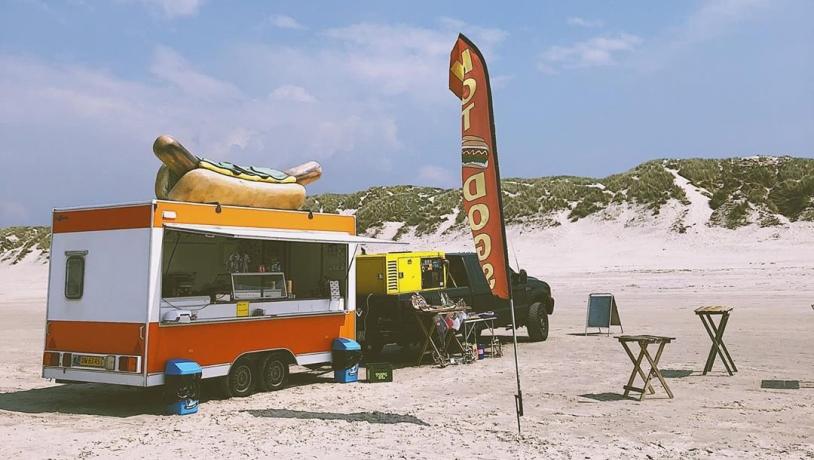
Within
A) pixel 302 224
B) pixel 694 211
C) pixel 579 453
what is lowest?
pixel 579 453

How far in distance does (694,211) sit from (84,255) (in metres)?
35.8

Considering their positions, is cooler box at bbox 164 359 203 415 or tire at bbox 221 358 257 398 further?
tire at bbox 221 358 257 398

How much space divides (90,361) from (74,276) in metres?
1.16

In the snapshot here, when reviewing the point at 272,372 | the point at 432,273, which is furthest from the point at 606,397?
the point at 432,273

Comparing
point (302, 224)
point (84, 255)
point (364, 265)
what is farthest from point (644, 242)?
point (84, 255)

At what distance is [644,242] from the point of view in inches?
1508

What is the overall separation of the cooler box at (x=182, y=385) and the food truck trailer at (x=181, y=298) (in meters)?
0.13

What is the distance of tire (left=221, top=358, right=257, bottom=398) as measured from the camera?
1038 cm

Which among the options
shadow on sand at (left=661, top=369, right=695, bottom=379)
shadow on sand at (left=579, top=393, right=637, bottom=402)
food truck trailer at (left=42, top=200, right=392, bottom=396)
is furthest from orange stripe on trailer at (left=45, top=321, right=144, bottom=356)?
shadow on sand at (left=661, top=369, right=695, bottom=379)

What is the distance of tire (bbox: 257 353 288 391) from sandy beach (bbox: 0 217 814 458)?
8.2 inches

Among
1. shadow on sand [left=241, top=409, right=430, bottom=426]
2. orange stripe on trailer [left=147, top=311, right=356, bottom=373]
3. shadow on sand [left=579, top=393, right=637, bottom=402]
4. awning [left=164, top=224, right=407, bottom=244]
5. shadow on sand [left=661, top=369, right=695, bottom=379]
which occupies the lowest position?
shadow on sand [left=241, top=409, right=430, bottom=426]

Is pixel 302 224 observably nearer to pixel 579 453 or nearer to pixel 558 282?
pixel 579 453

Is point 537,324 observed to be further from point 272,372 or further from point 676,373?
point 272,372

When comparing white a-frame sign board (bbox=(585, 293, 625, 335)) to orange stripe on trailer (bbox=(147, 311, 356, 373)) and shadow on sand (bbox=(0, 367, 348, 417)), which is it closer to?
orange stripe on trailer (bbox=(147, 311, 356, 373))
